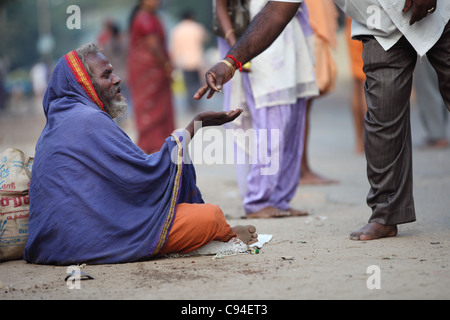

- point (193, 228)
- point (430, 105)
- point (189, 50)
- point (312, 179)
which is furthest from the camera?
point (189, 50)

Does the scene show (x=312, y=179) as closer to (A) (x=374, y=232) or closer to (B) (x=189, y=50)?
(A) (x=374, y=232)

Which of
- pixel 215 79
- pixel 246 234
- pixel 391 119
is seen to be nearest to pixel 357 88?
pixel 391 119

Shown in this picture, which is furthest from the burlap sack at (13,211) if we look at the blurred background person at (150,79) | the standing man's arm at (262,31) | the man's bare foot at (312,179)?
the blurred background person at (150,79)

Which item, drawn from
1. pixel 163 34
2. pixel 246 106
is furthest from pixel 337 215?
pixel 163 34

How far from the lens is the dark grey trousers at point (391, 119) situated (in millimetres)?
4035

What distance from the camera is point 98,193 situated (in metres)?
3.76

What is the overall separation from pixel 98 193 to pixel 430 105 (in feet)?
21.7

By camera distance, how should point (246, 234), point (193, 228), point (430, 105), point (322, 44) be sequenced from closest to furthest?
point (193, 228) < point (246, 234) < point (322, 44) < point (430, 105)

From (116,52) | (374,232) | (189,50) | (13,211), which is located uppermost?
(189,50)

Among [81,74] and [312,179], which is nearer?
[81,74]

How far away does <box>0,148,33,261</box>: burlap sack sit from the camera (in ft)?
13.4

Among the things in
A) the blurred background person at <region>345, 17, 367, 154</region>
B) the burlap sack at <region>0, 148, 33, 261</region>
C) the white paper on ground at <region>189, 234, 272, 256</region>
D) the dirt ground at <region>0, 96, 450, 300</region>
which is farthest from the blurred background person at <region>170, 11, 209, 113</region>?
the white paper on ground at <region>189, 234, 272, 256</region>

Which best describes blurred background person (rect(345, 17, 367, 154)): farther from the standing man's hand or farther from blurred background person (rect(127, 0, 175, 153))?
the standing man's hand
